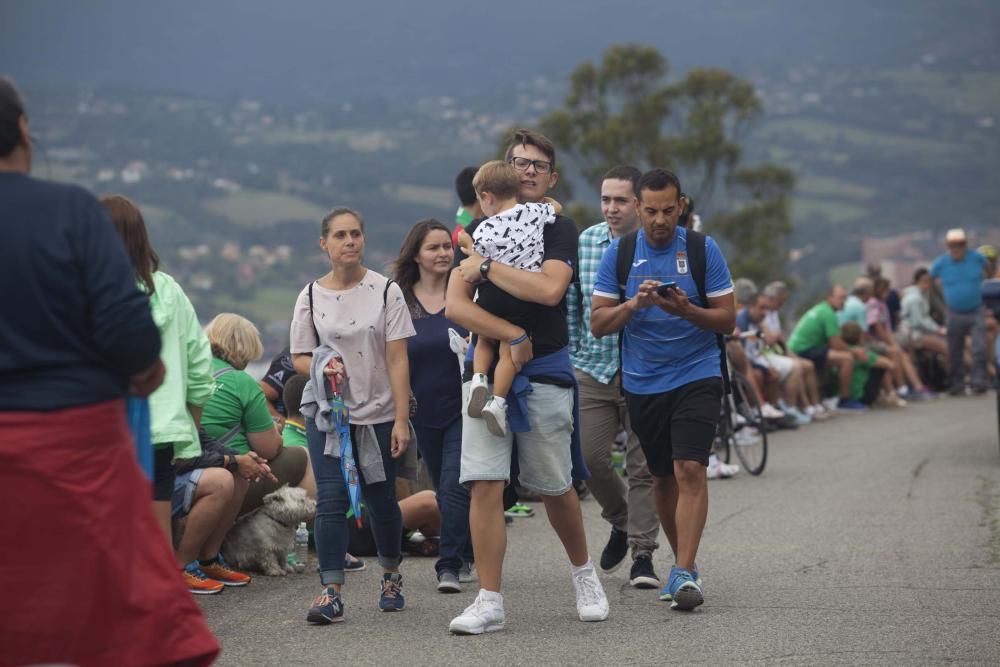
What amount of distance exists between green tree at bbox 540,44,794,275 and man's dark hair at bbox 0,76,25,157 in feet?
163

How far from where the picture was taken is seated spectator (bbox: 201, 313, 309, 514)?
27.2ft

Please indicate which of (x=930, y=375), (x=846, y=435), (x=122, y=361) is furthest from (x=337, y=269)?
(x=930, y=375)

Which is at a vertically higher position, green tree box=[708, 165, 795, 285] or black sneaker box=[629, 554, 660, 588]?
green tree box=[708, 165, 795, 285]

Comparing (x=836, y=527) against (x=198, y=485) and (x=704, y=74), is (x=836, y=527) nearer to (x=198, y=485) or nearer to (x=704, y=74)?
(x=198, y=485)

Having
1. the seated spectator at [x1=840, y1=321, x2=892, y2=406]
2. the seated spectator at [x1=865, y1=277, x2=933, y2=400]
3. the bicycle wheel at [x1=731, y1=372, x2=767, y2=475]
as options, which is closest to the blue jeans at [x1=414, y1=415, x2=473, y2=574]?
the bicycle wheel at [x1=731, y1=372, x2=767, y2=475]

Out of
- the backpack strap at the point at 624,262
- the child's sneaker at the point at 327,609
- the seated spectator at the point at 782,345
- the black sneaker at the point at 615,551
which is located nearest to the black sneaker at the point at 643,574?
the black sneaker at the point at 615,551

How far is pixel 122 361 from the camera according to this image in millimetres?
4008

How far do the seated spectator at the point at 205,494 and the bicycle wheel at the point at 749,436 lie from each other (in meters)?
6.50

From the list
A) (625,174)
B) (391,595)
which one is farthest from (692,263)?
(391,595)

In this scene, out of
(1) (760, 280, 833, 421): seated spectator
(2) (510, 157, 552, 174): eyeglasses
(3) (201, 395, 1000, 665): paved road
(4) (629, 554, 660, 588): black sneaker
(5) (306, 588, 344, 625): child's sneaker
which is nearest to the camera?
(3) (201, 395, 1000, 665): paved road

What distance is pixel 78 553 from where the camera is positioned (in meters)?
3.84

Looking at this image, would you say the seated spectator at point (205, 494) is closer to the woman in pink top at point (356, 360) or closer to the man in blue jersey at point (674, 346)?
the woman in pink top at point (356, 360)

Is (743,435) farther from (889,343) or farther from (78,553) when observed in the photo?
(78,553)

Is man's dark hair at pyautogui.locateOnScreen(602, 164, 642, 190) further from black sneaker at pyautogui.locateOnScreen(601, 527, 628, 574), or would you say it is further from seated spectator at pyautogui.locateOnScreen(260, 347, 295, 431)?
seated spectator at pyautogui.locateOnScreen(260, 347, 295, 431)
